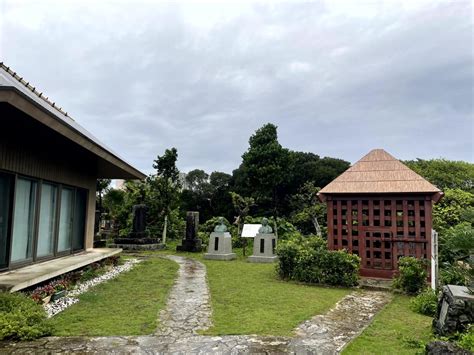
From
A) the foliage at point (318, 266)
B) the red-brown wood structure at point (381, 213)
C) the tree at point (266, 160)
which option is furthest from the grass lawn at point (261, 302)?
the tree at point (266, 160)

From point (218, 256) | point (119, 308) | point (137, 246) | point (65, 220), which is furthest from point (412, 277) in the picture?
point (137, 246)

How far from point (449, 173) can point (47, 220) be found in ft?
79.9

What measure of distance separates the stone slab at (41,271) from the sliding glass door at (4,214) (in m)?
0.32

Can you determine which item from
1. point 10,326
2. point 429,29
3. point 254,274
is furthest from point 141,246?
point 429,29

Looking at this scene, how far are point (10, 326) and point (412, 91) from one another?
13916 millimetres

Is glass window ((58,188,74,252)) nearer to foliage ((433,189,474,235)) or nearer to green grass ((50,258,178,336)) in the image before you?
green grass ((50,258,178,336))

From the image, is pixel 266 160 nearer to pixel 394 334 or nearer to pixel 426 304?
pixel 426 304

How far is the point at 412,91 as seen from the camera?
13.7 m

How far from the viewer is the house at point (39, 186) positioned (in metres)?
6.30

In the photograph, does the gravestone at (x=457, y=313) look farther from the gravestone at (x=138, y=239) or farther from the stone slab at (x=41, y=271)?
the gravestone at (x=138, y=239)

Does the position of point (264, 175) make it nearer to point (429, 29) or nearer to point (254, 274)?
point (254, 274)

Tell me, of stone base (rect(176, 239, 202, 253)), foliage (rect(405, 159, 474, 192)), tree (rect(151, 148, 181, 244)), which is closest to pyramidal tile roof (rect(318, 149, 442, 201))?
stone base (rect(176, 239, 202, 253))

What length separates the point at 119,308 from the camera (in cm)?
631

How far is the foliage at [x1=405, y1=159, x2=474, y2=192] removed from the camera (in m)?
23.7
